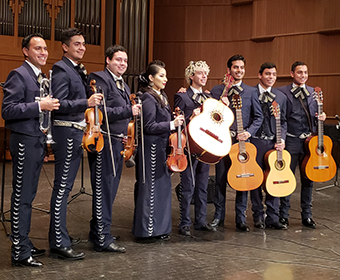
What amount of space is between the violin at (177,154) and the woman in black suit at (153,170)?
0.10 meters

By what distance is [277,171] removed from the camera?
492cm

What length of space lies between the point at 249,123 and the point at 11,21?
6.32 meters

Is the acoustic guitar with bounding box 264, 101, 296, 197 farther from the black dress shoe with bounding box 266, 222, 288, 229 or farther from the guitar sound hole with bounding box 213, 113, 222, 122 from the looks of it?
the guitar sound hole with bounding box 213, 113, 222, 122

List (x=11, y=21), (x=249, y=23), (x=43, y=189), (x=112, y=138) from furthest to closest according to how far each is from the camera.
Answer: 1. (x=249, y=23)
2. (x=11, y=21)
3. (x=43, y=189)
4. (x=112, y=138)

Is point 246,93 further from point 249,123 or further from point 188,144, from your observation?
point 188,144

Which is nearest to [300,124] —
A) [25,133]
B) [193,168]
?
[193,168]

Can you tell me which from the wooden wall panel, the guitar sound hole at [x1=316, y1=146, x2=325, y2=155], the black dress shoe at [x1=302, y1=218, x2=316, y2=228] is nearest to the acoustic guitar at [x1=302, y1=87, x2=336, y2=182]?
the guitar sound hole at [x1=316, y1=146, x2=325, y2=155]

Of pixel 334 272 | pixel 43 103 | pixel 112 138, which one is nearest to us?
pixel 43 103

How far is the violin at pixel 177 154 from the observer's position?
4.27 meters

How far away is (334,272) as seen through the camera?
3.71 metres

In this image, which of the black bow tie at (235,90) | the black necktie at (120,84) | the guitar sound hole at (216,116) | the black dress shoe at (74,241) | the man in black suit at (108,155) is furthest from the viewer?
the black bow tie at (235,90)

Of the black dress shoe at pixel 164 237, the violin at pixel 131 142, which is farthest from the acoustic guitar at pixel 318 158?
the violin at pixel 131 142

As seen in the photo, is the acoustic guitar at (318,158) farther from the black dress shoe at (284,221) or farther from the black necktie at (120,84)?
the black necktie at (120,84)

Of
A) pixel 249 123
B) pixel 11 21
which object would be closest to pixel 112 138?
pixel 249 123
